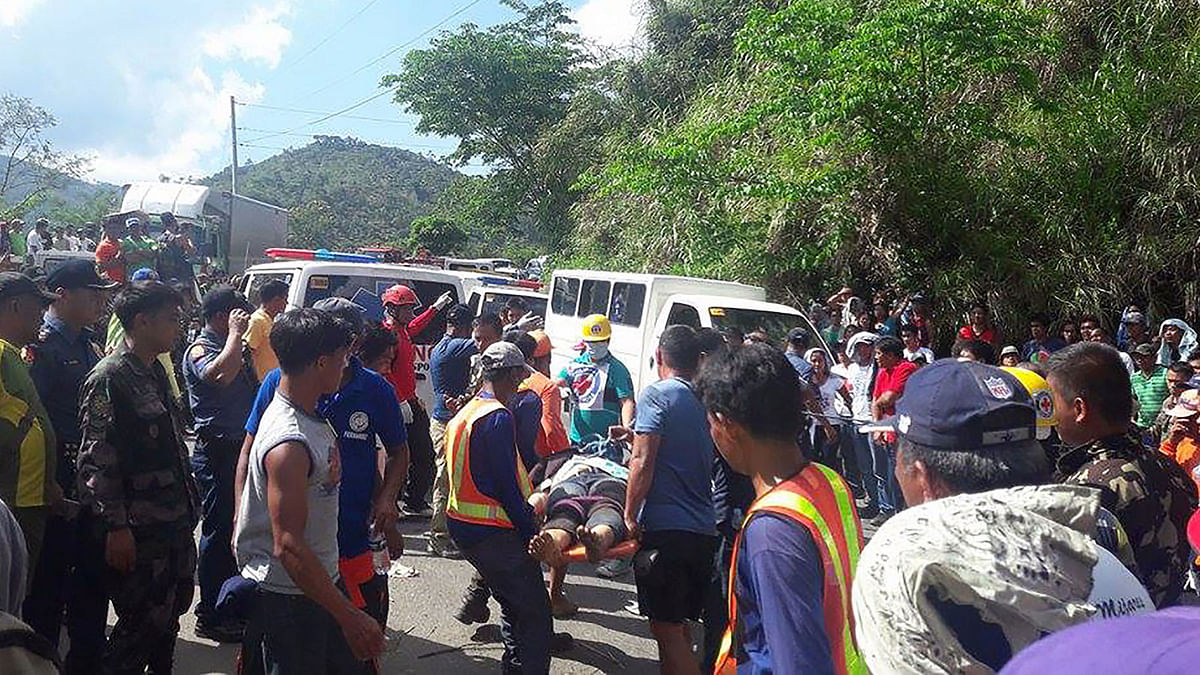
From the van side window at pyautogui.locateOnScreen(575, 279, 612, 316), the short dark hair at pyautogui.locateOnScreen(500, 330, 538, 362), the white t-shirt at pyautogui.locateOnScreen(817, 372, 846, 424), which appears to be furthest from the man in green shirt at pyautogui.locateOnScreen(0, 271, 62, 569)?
the van side window at pyautogui.locateOnScreen(575, 279, 612, 316)

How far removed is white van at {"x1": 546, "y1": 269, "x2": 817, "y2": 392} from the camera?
980 cm

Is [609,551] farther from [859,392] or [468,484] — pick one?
[859,392]

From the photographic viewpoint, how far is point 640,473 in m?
3.96

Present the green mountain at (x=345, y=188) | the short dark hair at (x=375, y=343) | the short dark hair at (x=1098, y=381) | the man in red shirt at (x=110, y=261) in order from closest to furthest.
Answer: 1. the short dark hair at (x=1098, y=381)
2. the short dark hair at (x=375, y=343)
3. the man in red shirt at (x=110, y=261)
4. the green mountain at (x=345, y=188)

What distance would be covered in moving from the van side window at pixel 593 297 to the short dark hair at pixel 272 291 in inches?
238

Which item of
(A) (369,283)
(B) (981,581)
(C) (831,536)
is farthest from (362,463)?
(A) (369,283)

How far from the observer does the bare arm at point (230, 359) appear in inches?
186

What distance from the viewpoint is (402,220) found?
69.2 metres

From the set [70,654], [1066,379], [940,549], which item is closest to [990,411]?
[940,549]

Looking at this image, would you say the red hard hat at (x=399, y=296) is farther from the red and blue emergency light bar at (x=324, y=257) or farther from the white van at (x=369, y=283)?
the red and blue emergency light bar at (x=324, y=257)

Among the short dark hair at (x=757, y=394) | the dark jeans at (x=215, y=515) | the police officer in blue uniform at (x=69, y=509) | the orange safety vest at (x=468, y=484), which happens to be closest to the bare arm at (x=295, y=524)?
the orange safety vest at (x=468, y=484)

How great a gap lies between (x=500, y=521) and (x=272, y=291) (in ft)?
8.54

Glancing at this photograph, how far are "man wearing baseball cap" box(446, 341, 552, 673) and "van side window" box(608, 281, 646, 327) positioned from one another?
6663 mm

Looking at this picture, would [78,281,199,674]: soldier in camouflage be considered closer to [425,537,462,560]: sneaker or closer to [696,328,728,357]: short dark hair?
[696,328,728,357]: short dark hair
